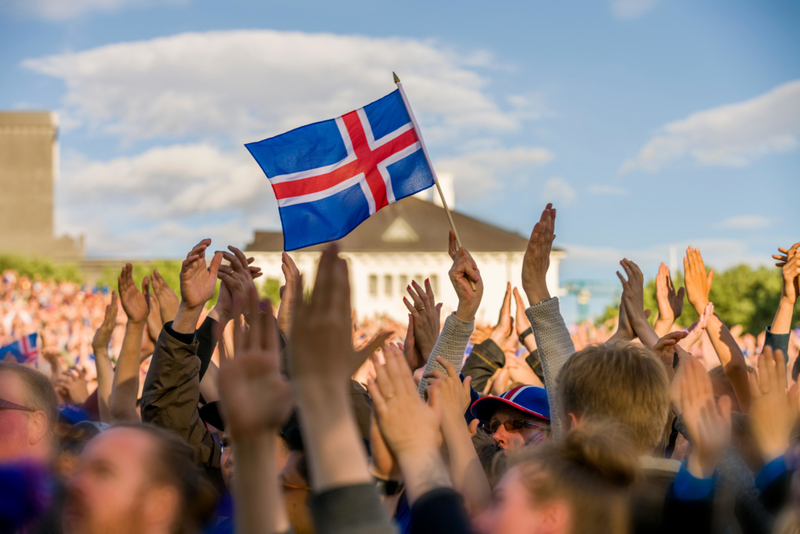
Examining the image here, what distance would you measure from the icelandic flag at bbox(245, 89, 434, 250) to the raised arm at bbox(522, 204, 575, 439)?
1795mm

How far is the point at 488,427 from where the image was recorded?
3.46m

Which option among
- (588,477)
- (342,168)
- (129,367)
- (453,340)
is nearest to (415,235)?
(342,168)

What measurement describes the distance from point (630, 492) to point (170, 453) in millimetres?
1228

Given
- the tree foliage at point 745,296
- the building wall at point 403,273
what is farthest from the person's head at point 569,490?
the building wall at point 403,273

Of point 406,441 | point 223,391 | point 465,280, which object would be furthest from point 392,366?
point 465,280

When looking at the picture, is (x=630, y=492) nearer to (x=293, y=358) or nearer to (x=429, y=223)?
(x=293, y=358)

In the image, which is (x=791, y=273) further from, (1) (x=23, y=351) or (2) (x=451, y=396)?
(1) (x=23, y=351)

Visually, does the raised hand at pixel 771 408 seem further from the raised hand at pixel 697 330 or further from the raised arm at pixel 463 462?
the raised hand at pixel 697 330

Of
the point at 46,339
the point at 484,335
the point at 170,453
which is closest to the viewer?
the point at 170,453

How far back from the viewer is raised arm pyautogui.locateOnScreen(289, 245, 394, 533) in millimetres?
1194

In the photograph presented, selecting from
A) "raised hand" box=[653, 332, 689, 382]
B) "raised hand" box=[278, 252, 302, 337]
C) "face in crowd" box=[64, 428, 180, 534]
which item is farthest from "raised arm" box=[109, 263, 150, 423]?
"raised hand" box=[653, 332, 689, 382]

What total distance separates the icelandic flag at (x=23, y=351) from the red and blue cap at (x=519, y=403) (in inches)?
132

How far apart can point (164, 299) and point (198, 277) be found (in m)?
0.28

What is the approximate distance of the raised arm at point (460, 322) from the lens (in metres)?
3.20
